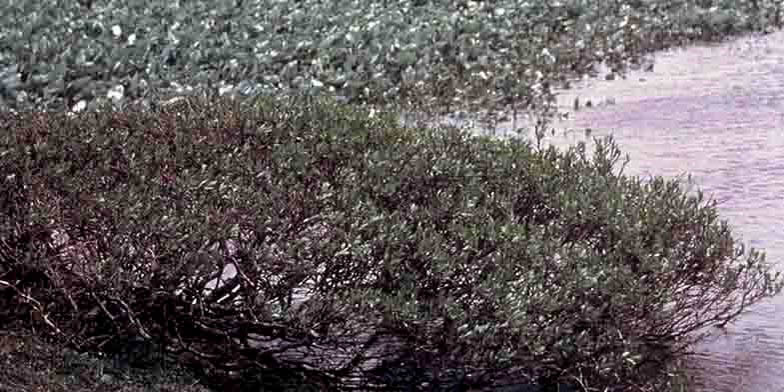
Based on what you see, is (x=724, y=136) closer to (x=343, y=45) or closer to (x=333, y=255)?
(x=343, y=45)

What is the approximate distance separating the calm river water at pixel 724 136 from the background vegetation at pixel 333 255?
0.81ft

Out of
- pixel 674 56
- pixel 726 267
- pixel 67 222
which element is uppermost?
pixel 67 222

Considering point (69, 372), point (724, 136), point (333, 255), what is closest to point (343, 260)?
point (333, 255)

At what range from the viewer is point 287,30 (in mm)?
11875

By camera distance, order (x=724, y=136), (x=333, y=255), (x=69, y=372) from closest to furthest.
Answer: (x=333, y=255) < (x=69, y=372) < (x=724, y=136)

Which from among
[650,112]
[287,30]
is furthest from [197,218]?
[287,30]

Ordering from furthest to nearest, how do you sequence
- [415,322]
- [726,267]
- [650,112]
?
1. [650,112]
2. [726,267]
3. [415,322]

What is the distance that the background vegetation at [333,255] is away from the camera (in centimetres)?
444

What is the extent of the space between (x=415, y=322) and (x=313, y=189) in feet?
2.49

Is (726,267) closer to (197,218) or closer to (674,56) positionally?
(197,218)

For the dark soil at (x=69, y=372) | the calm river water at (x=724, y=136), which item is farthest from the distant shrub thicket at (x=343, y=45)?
the dark soil at (x=69, y=372)

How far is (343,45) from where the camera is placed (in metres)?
11.3

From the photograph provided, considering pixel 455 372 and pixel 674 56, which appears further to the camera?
pixel 674 56

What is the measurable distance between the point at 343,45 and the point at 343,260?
7.01 m
